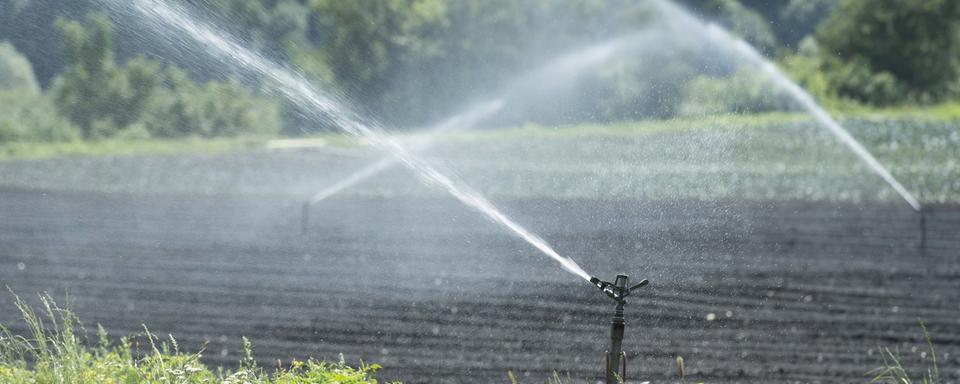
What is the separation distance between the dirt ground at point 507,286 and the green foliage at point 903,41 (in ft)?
79.2

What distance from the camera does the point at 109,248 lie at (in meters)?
13.9

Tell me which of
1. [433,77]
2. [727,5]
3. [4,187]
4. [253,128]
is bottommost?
[4,187]

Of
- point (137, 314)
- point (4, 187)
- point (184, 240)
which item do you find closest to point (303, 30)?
point (4, 187)

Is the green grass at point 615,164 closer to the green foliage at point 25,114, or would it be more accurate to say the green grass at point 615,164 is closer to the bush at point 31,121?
the bush at point 31,121

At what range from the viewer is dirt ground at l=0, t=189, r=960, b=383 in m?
7.92

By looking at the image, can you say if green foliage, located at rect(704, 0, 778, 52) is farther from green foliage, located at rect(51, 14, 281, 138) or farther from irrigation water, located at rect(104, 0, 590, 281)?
irrigation water, located at rect(104, 0, 590, 281)

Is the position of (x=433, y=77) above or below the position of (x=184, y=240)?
above

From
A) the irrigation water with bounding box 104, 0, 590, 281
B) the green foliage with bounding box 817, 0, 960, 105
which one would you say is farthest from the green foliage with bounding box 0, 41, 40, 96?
the irrigation water with bounding box 104, 0, 590, 281

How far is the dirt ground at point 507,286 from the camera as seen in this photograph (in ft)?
26.0

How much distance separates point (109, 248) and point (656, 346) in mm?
7855

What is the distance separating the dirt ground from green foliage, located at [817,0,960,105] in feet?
79.2

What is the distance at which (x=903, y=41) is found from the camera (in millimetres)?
42062

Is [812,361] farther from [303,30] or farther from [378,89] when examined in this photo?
[303,30]

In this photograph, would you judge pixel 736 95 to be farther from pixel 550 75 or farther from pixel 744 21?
pixel 744 21
